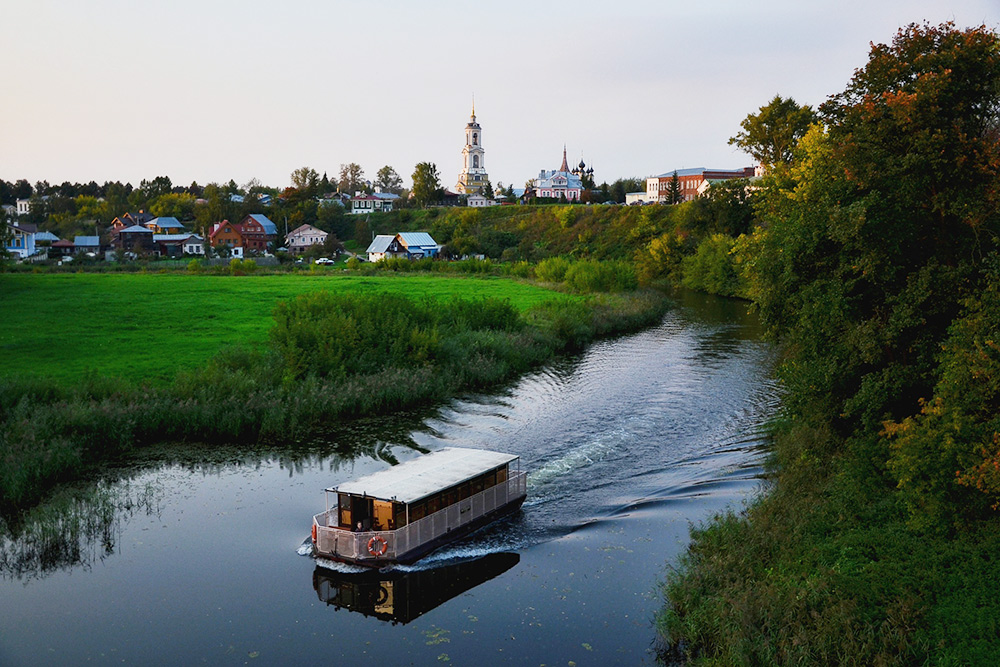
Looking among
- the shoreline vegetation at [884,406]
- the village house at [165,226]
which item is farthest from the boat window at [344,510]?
the village house at [165,226]

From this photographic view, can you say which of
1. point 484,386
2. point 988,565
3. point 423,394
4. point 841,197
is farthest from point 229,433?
point 988,565

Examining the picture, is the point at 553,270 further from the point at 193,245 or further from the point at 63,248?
the point at 63,248

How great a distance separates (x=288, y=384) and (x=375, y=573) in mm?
16065

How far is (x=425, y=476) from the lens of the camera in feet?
73.5

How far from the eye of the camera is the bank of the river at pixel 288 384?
27.4 meters

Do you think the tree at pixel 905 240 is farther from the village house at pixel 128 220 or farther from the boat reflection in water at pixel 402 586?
the village house at pixel 128 220

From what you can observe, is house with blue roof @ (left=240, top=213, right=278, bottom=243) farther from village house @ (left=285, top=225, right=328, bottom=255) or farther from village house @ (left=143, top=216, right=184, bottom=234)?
village house @ (left=143, top=216, right=184, bottom=234)

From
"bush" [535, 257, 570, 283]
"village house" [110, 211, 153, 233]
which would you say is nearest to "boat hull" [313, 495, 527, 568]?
"bush" [535, 257, 570, 283]

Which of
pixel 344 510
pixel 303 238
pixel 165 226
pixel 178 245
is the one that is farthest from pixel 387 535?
pixel 165 226

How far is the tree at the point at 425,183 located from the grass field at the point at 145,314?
89600mm

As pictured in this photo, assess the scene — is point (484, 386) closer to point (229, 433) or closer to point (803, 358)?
point (229, 433)

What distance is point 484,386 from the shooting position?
134ft

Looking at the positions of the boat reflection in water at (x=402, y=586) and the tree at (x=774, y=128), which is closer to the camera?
the boat reflection in water at (x=402, y=586)

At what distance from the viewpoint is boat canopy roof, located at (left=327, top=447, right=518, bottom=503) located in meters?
20.9
